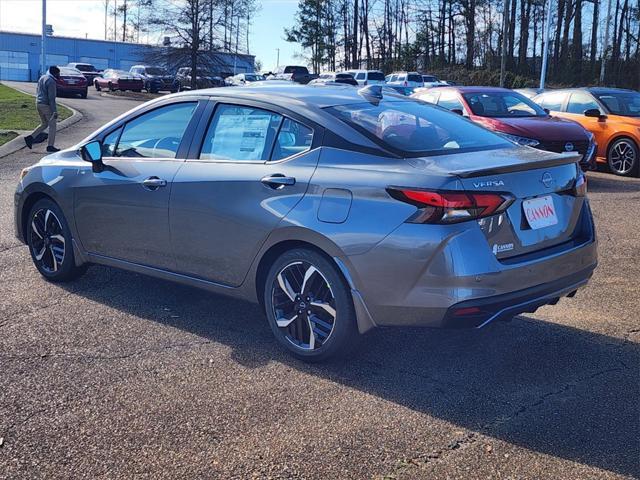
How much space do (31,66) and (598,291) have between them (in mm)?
79205

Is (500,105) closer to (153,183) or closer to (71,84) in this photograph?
(153,183)

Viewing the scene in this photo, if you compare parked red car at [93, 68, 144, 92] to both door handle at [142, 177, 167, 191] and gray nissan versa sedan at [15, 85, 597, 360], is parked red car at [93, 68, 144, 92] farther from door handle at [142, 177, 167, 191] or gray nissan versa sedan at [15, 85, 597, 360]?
door handle at [142, 177, 167, 191]

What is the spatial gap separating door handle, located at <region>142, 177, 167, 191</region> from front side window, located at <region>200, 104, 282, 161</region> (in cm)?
33

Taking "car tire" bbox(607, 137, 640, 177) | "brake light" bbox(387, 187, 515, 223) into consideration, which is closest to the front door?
"brake light" bbox(387, 187, 515, 223)

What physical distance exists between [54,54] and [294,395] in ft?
268

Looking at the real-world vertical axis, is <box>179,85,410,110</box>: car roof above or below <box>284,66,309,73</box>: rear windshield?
below

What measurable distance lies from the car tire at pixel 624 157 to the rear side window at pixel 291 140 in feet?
32.3

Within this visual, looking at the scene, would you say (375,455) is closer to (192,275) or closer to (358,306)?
(358,306)

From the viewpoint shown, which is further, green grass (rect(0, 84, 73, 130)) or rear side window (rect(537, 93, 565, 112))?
green grass (rect(0, 84, 73, 130))

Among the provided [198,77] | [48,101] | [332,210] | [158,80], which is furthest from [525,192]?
[158,80]

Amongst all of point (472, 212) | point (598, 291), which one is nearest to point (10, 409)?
point (472, 212)

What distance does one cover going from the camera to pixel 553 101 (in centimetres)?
1431

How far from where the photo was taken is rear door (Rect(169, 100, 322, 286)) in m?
4.23

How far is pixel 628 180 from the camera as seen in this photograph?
40.4 feet
